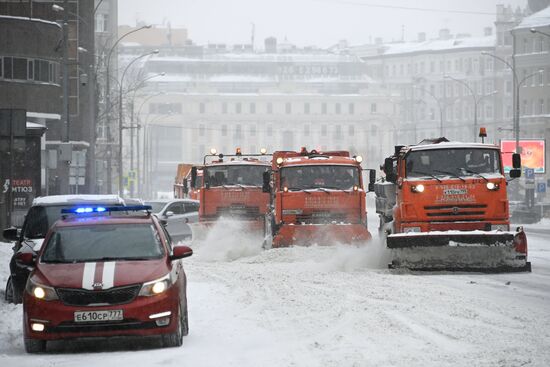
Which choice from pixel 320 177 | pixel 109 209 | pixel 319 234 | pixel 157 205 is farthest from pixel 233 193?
pixel 109 209

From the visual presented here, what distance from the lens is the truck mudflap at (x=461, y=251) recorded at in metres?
22.8

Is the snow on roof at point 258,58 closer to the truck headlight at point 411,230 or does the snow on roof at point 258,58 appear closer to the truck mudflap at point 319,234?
the truck mudflap at point 319,234

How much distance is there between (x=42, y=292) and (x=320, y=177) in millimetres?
16888

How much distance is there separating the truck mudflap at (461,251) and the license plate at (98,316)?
1033 cm

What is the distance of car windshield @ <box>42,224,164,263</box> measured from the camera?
47.3 ft

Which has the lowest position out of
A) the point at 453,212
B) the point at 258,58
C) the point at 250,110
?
the point at 453,212

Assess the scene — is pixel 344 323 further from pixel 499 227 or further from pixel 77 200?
pixel 499 227

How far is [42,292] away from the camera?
13539 millimetres

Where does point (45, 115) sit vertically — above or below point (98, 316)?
above

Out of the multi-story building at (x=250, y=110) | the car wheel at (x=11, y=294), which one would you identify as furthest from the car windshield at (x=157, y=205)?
the multi-story building at (x=250, y=110)

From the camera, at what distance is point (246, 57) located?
196625 mm

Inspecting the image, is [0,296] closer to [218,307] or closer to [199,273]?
[218,307]

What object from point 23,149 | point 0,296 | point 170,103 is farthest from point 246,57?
point 0,296

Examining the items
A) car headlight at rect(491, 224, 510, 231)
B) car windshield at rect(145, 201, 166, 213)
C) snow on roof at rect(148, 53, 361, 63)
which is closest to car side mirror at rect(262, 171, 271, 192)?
car headlight at rect(491, 224, 510, 231)
